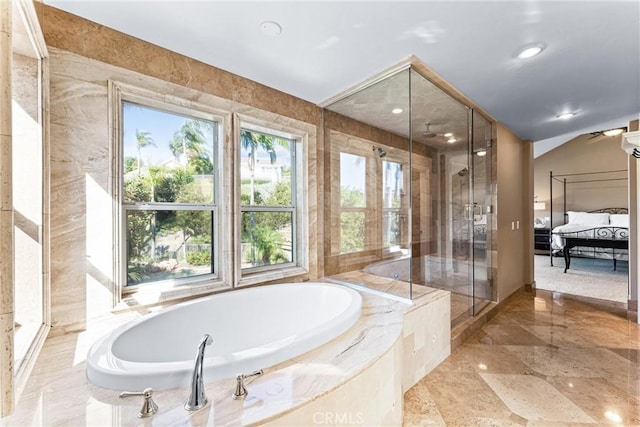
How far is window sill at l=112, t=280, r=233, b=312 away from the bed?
21.4 feet

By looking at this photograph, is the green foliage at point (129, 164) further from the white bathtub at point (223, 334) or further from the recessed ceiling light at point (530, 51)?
the recessed ceiling light at point (530, 51)

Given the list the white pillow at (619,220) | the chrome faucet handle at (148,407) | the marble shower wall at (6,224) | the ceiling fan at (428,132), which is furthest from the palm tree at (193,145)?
the white pillow at (619,220)

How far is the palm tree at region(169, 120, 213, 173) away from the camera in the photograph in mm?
2092

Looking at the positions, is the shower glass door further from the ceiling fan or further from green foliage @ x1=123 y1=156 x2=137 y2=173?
green foliage @ x1=123 y1=156 x2=137 y2=173

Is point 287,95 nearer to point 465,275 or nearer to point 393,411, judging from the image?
point 393,411

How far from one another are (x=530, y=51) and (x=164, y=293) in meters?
3.00

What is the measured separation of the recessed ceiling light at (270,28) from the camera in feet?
5.42

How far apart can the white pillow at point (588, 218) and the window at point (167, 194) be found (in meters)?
8.54

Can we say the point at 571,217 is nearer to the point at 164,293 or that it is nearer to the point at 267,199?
the point at 267,199

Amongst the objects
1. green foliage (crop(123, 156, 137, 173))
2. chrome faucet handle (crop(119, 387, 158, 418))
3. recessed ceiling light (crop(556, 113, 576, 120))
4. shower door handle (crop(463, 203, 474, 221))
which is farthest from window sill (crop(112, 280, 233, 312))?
recessed ceiling light (crop(556, 113, 576, 120))

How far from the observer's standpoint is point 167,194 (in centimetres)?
204

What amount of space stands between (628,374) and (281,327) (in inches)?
103

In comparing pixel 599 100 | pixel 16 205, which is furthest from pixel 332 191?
pixel 599 100

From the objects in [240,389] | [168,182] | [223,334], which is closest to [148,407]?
[240,389]
